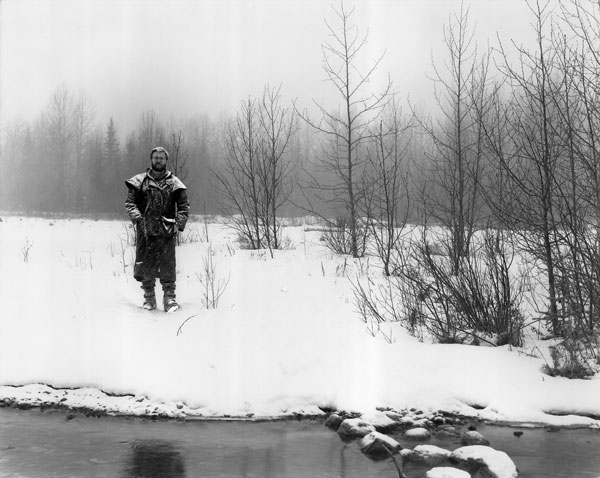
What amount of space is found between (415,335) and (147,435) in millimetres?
3634

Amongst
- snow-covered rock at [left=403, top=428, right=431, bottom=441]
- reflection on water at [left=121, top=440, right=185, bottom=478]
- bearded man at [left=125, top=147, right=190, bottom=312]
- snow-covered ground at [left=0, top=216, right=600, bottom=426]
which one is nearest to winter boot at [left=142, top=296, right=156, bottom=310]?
bearded man at [left=125, top=147, right=190, bottom=312]

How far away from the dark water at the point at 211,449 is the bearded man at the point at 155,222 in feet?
7.88

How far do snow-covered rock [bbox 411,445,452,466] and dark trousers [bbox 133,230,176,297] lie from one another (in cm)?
413

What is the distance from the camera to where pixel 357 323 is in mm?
6656

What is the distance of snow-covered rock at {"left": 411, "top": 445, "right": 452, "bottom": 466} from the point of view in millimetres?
3717

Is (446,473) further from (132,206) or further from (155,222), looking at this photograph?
(132,206)

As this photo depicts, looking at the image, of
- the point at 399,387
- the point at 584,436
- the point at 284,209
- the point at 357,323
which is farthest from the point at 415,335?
the point at 284,209

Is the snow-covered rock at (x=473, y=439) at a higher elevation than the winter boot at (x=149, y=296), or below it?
below

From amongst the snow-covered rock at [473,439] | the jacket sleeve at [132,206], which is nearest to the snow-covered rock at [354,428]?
the snow-covered rock at [473,439]

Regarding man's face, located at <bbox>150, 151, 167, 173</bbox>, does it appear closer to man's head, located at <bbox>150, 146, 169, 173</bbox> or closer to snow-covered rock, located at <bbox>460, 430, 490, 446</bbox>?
man's head, located at <bbox>150, 146, 169, 173</bbox>

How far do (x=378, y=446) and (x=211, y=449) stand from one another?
1289 mm

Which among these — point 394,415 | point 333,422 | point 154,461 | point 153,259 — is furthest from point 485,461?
point 153,259

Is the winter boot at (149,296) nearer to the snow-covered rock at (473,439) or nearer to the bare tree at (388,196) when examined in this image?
the bare tree at (388,196)

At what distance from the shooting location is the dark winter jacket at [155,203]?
22.1ft
